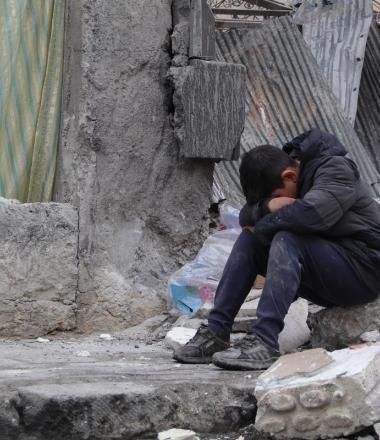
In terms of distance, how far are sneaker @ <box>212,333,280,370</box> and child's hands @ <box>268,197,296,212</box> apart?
20.4 inches

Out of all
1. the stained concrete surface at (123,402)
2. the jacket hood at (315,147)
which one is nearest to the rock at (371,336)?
the stained concrete surface at (123,402)

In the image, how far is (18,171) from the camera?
549 cm

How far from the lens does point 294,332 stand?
4688mm

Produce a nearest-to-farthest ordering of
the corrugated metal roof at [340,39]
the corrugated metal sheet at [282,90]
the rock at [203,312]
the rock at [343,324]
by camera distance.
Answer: the rock at [343,324]
the rock at [203,312]
the corrugated metal sheet at [282,90]
the corrugated metal roof at [340,39]

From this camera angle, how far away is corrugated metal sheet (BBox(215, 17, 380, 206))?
6977 mm

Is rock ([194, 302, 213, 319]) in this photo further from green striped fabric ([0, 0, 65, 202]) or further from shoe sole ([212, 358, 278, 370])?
shoe sole ([212, 358, 278, 370])

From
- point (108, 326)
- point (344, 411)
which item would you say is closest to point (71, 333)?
point (108, 326)

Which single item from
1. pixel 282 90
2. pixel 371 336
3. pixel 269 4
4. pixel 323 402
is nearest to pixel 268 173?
pixel 371 336

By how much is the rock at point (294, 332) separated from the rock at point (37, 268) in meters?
1.22

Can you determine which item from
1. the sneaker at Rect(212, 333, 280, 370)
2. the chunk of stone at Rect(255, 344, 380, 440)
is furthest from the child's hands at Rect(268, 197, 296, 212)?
the chunk of stone at Rect(255, 344, 380, 440)

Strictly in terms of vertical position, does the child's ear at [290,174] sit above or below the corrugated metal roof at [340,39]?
below

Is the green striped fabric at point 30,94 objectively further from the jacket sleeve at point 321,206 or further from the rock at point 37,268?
the jacket sleeve at point 321,206

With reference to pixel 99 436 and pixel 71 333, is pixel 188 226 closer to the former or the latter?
pixel 71 333

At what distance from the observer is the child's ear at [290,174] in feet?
13.8
